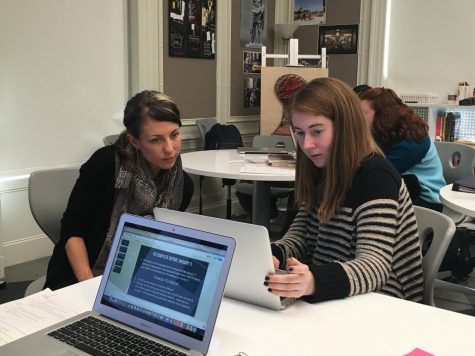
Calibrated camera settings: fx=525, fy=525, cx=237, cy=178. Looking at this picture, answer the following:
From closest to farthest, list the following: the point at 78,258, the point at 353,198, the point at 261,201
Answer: the point at 353,198
the point at 78,258
the point at 261,201

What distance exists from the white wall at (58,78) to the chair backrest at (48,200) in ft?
4.96

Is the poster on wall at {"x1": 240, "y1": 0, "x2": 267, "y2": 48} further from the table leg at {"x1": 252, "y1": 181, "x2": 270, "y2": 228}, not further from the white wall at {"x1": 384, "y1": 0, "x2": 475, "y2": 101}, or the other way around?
the table leg at {"x1": 252, "y1": 181, "x2": 270, "y2": 228}

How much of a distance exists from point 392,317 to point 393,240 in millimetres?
255

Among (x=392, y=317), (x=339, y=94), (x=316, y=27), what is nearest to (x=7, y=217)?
(x=339, y=94)

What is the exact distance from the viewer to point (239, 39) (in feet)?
16.4

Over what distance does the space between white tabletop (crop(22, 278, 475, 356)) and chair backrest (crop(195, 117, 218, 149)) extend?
3.26 meters

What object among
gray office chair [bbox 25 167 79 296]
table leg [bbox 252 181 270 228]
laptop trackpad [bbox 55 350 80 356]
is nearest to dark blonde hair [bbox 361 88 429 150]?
table leg [bbox 252 181 270 228]

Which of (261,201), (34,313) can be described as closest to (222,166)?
(261,201)

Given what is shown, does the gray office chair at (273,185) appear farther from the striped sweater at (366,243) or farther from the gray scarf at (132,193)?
the striped sweater at (366,243)

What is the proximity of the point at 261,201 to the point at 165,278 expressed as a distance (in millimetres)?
2167

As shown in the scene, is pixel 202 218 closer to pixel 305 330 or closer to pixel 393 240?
pixel 305 330

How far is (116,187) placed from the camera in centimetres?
179

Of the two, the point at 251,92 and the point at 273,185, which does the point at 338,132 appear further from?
the point at 251,92

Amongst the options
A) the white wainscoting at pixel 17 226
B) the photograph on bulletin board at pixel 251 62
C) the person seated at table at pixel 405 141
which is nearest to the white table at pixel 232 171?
the person seated at table at pixel 405 141
